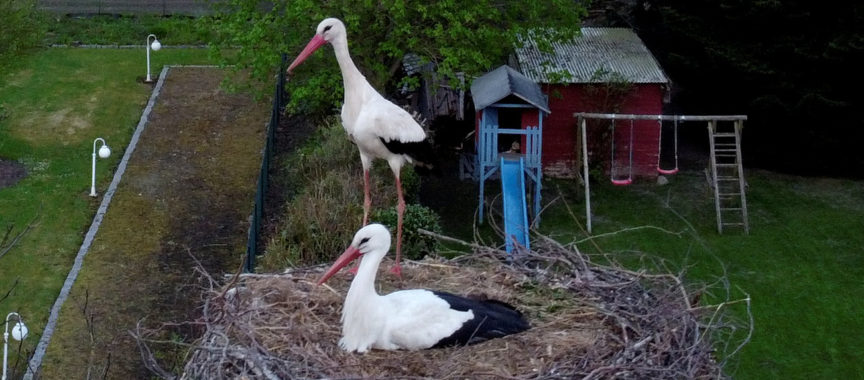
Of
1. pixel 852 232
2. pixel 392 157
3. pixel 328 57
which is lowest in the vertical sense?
pixel 852 232

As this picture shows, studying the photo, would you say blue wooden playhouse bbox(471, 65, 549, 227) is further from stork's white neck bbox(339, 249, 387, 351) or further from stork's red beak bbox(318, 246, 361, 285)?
stork's white neck bbox(339, 249, 387, 351)

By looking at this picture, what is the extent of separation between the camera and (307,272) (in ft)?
35.8

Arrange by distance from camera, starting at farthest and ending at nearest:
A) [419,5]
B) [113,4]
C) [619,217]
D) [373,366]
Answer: [113,4] → [619,217] → [419,5] → [373,366]

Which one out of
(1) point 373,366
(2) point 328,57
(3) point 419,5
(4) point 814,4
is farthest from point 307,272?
(4) point 814,4

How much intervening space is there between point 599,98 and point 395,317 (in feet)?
42.1

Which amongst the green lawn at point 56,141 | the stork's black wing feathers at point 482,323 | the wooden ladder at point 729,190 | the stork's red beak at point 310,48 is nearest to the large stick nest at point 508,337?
the stork's black wing feathers at point 482,323

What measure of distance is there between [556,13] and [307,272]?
1096cm

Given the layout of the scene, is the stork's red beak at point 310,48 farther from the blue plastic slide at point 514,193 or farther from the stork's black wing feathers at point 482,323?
the blue plastic slide at point 514,193

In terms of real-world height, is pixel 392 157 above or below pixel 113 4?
below

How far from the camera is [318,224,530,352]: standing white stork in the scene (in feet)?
30.4

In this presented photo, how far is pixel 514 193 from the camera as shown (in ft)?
59.9

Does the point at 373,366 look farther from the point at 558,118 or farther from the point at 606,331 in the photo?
the point at 558,118

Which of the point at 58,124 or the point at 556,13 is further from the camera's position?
the point at 58,124

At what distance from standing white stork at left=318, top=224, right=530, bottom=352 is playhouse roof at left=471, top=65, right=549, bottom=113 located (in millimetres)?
10312
